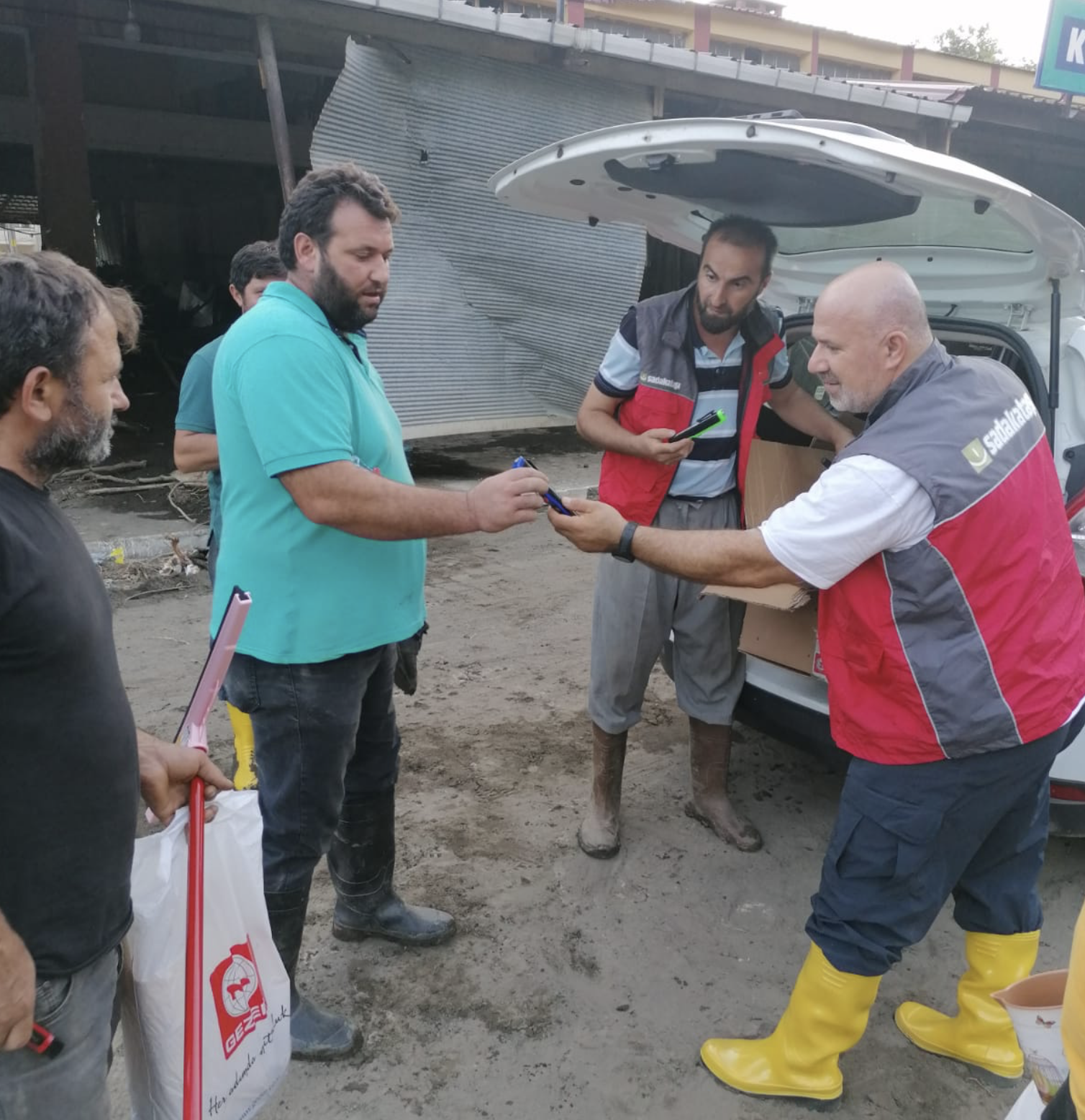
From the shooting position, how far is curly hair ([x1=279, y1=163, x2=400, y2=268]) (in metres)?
2.07

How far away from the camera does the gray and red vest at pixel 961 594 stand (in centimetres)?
186

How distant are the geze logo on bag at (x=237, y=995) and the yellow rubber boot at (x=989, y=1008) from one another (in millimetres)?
1726

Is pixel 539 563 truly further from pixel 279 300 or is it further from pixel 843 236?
pixel 279 300

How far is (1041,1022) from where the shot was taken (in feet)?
4.59

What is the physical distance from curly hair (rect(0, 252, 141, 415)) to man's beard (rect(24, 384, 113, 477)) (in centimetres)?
5

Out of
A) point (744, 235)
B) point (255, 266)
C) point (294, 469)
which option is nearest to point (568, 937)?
point (294, 469)

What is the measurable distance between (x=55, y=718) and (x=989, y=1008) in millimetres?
2266

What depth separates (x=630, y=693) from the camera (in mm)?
3131

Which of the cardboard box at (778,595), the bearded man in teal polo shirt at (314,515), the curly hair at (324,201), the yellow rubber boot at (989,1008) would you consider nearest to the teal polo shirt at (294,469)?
the bearded man in teal polo shirt at (314,515)

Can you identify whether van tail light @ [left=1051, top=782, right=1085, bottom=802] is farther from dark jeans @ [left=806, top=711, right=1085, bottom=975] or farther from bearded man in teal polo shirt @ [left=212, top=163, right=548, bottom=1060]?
bearded man in teal polo shirt @ [left=212, top=163, right=548, bottom=1060]

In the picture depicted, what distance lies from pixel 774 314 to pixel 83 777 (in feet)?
8.57

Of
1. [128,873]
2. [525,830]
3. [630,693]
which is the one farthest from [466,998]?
[128,873]

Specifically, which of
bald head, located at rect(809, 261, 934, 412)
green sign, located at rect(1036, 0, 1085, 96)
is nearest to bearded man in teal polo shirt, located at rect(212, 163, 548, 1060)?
bald head, located at rect(809, 261, 934, 412)

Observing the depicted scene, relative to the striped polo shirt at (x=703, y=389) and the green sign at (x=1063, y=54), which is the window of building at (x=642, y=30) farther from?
the striped polo shirt at (x=703, y=389)
